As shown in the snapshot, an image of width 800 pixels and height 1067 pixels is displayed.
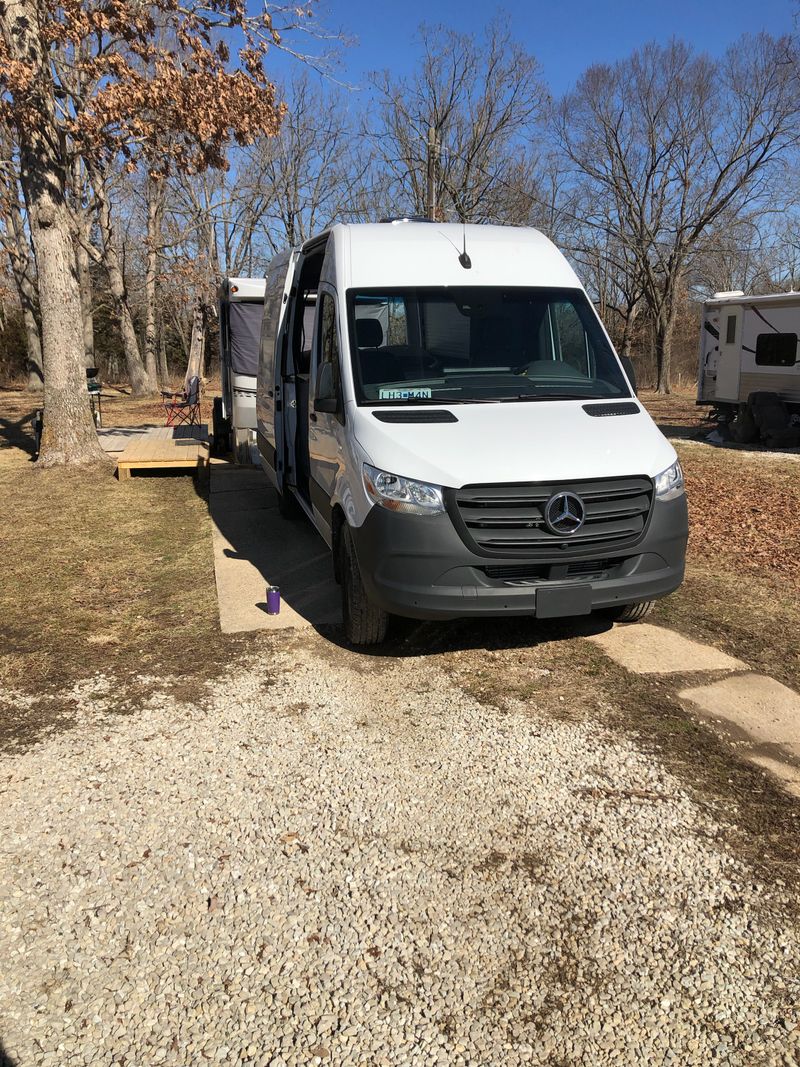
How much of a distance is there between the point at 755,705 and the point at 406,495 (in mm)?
2147

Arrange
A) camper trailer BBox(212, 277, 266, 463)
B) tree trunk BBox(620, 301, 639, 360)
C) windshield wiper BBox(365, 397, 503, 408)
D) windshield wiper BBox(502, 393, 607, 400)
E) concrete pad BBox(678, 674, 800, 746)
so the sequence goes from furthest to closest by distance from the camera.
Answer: tree trunk BBox(620, 301, 639, 360) < camper trailer BBox(212, 277, 266, 463) < windshield wiper BBox(502, 393, 607, 400) < windshield wiper BBox(365, 397, 503, 408) < concrete pad BBox(678, 674, 800, 746)

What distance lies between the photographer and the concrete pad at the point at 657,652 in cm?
477

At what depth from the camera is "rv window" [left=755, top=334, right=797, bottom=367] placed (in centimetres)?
1465

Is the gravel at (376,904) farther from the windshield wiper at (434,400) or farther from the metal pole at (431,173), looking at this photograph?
the metal pole at (431,173)

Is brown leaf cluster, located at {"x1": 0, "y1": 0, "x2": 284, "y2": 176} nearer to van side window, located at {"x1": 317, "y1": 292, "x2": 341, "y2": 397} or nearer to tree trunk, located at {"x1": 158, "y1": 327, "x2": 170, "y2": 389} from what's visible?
van side window, located at {"x1": 317, "y1": 292, "x2": 341, "y2": 397}

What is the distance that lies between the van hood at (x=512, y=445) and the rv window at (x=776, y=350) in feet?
37.9

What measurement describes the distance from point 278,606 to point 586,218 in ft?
96.1

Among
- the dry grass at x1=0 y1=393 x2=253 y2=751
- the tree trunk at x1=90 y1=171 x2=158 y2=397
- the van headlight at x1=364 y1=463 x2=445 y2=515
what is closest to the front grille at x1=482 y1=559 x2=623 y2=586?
the van headlight at x1=364 y1=463 x2=445 y2=515

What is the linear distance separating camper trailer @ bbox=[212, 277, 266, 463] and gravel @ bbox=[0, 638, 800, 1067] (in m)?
8.42

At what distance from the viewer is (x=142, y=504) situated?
9.66 metres

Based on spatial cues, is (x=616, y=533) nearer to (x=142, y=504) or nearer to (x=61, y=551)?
(x=61, y=551)

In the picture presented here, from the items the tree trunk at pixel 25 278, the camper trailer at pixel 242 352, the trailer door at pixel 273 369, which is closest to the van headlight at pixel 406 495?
the trailer door at pixel 273 369

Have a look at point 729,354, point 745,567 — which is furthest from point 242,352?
point 729,354

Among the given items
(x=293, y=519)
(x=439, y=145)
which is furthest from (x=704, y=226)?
(x=293, y=519)
